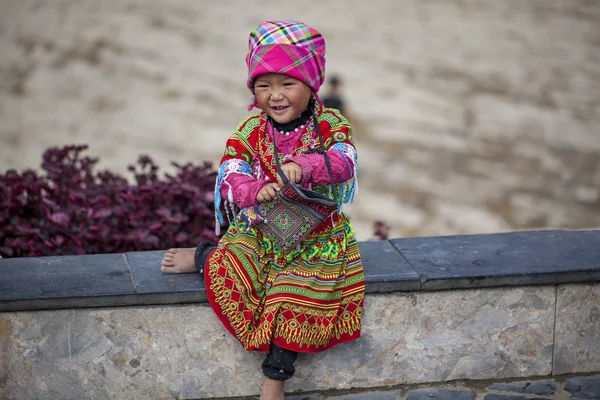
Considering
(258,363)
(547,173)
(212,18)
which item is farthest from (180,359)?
(212,18)

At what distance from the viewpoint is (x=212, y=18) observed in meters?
11.8

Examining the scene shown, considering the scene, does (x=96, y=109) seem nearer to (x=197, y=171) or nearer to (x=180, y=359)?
(x=197, y=171)

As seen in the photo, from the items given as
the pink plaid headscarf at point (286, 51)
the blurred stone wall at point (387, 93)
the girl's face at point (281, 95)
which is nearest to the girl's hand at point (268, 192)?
the girl's face at point (281, 95)

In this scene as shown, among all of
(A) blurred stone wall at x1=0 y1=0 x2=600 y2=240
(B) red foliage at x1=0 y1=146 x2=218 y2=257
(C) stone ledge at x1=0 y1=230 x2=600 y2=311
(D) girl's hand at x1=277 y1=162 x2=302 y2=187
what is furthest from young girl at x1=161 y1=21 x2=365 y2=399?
(A) blurred stone wall at x1=0 y1=0 x2=600 y2=240

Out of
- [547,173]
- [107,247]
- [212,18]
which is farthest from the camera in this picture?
[212,18]

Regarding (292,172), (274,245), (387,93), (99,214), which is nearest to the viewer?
(292,172)

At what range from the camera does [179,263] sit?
3600 mm

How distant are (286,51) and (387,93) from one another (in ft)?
22.0

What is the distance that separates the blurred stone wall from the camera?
7.69 meters

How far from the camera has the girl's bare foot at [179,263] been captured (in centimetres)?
359

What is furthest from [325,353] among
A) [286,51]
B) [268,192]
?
[286,51]

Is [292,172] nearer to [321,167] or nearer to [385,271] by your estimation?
[321,167]

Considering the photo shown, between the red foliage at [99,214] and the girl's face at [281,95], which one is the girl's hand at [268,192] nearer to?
the girl's face at [281,95]

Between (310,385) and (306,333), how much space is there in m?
0.39
